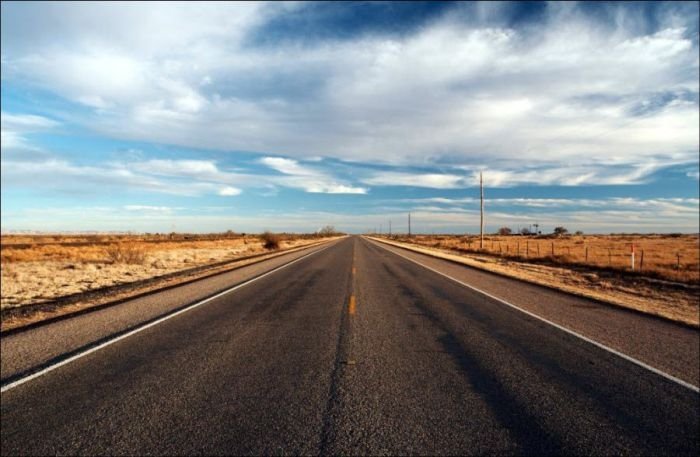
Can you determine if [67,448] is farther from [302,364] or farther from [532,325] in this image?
[532,325]

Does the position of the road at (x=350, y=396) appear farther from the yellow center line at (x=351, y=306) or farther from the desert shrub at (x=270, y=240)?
the desert shrub at (x=270, y=240)

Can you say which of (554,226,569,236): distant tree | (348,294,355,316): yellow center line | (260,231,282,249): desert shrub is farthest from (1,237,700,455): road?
(554,226,569,236): distant tree

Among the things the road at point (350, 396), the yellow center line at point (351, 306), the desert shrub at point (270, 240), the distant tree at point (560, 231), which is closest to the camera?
the road at point (350, 396)

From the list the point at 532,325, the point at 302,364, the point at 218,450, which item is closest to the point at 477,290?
the point at 532,325

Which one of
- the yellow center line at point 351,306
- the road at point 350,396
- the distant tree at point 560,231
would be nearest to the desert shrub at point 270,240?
the yellow center line at point 351,306

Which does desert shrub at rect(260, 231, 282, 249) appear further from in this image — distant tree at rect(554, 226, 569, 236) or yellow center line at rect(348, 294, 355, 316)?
distant tree at rect(554, 226, 569, 236)

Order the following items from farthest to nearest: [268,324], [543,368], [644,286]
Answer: [644,286], [268,324], [543,368]

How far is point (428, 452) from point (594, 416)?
2.00 m

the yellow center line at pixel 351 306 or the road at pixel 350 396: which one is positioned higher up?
the yellow center line at pixel 351 306

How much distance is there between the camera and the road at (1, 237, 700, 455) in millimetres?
3754

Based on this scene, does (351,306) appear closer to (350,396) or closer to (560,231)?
(350,396)

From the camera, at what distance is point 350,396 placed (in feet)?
15.6

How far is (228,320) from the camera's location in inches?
351

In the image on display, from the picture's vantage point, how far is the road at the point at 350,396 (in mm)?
3754
